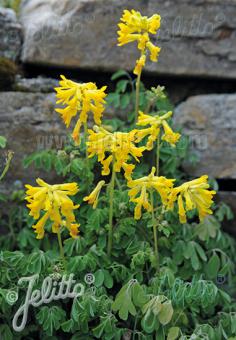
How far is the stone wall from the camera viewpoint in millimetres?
3693

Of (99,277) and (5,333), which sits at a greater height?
(99,277)

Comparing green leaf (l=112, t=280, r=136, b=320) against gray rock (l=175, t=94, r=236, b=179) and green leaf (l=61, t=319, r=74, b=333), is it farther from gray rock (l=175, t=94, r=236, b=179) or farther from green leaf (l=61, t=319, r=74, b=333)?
gray rock (l=175, t=94, r=236, b=179)

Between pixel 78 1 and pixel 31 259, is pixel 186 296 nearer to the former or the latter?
pixel 31 259

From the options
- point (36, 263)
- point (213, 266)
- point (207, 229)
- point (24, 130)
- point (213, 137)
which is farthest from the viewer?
point (213, 137)

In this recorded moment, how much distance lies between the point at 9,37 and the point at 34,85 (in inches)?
15.3

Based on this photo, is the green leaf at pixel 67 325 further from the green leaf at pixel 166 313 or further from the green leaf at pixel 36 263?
the green leaf at pixel 166 313

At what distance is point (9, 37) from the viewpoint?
389 centimetres

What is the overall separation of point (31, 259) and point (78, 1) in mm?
1847

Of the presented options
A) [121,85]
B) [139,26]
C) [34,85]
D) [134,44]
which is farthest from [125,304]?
[134,44]

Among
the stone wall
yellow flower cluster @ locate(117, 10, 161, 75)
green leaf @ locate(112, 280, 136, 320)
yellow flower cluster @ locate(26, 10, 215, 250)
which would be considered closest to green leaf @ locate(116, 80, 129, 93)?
the stone wall

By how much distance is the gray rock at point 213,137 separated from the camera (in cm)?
376

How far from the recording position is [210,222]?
3447mm

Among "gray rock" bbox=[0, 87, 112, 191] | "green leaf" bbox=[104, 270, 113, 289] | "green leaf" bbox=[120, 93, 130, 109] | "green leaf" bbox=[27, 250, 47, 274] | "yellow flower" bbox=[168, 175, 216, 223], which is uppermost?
"green leaf" bbox=[120, 93, 130, 109]

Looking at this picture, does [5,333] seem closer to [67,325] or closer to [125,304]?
[67,325]
